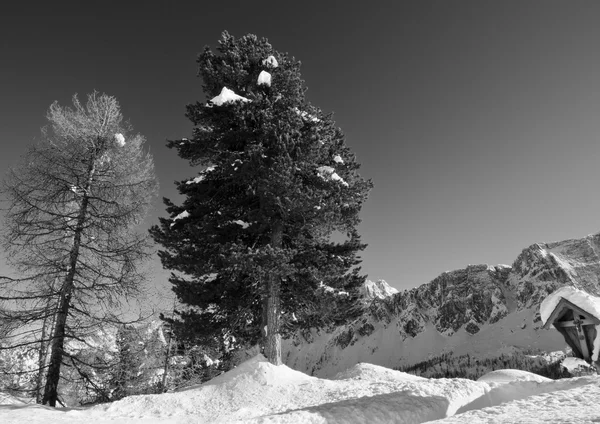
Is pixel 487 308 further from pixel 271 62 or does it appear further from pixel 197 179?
pixel 197 179

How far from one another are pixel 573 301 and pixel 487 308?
18477 centimetres

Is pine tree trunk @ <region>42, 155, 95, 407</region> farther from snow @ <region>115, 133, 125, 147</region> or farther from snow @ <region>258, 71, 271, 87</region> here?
snow @ <region>258, 71, 271, 87</region>

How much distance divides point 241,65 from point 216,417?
12154 millimetres

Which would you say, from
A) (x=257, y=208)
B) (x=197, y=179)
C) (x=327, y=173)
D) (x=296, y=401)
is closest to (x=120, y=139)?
(x=197, y=179)

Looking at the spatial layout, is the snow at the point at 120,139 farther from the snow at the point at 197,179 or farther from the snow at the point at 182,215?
the snow at the point at 182,215

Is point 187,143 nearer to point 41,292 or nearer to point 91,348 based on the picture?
point 41,292

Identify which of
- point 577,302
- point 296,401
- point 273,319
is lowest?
point 296,401

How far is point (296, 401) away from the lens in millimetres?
8148

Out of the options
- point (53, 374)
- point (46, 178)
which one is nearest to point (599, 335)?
point (53, 374)

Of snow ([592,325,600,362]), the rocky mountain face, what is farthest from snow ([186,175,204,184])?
the rocky mountain face

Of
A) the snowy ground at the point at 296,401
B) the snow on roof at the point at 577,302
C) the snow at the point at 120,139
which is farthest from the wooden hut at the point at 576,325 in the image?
the snow at the point at 120,139

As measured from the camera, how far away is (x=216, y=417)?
24.5ft

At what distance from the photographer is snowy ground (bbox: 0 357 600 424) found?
21.0 ft

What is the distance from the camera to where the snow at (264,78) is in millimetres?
12641
